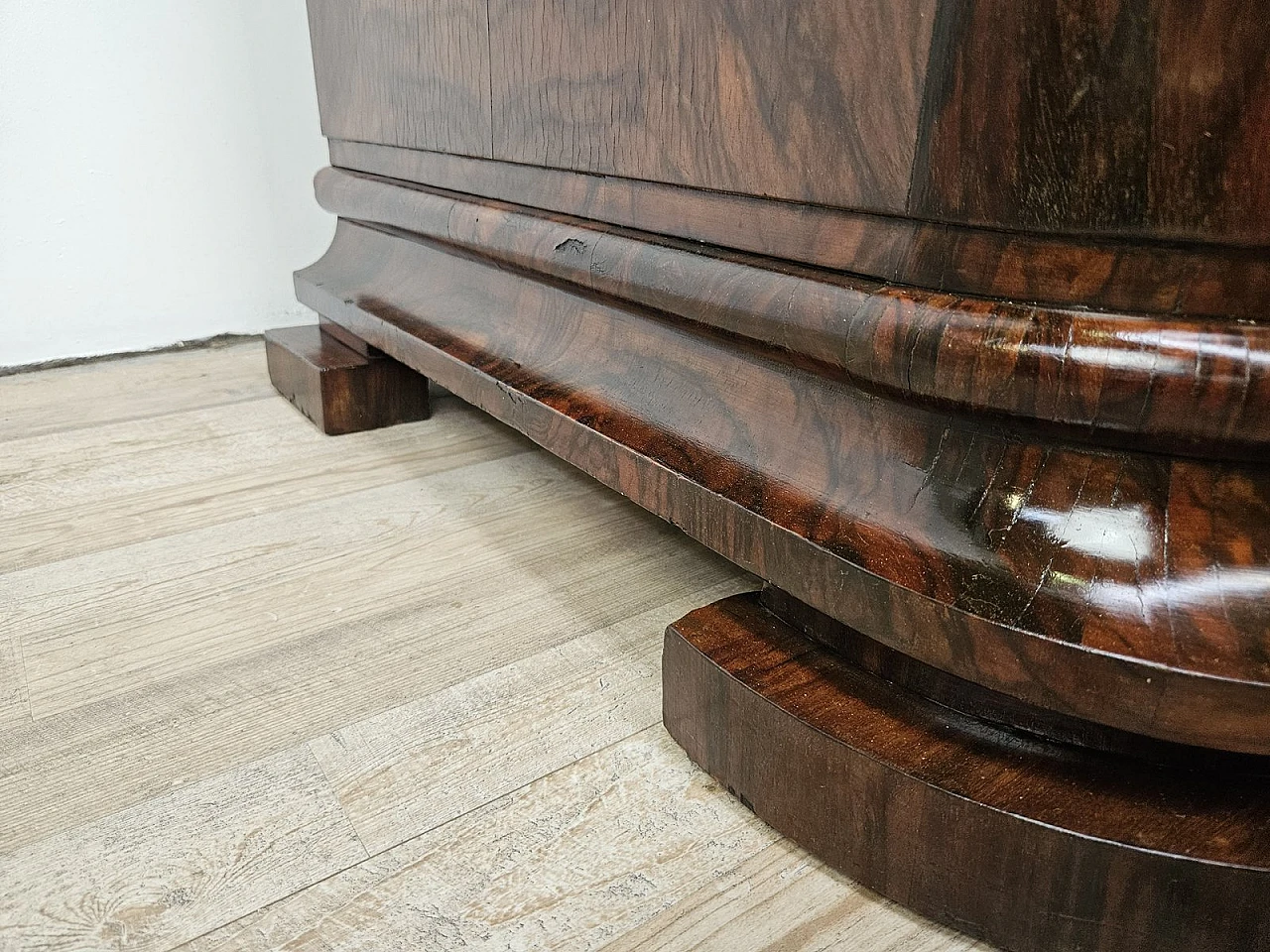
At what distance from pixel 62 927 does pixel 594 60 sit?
0.47 meters

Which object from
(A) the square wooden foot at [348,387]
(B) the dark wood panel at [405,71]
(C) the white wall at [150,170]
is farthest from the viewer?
(C) the white wall at [150,170]

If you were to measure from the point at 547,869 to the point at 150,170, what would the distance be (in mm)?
1035

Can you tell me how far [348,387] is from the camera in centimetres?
86

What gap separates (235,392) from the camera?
3.26 feet

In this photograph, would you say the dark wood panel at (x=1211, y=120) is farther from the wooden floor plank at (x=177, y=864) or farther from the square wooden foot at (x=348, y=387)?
the square wooden foot at (x=348, y=387)

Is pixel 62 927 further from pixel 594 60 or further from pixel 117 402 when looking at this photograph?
pixel 117 402

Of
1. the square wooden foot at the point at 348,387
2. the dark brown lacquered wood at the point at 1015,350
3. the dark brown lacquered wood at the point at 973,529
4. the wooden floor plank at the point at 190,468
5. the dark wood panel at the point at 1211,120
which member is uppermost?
the dark wood panel at the point at 1211,120

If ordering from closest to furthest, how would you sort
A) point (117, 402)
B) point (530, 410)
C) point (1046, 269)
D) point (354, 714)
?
point (1046, 269)
point (354, 714)
point (530, 410)
point (117, 402)

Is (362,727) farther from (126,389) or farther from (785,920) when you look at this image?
(126,389)

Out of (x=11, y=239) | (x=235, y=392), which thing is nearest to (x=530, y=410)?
(x=235, y=392)

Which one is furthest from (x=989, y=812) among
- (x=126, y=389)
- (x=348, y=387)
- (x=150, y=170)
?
(x=150, y=170)

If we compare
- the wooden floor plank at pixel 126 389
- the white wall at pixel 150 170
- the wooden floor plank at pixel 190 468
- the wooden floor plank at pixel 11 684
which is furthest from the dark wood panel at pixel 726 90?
the white wall at pixel 150 170

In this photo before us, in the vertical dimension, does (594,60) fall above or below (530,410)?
above

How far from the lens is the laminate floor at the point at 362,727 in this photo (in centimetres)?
35
